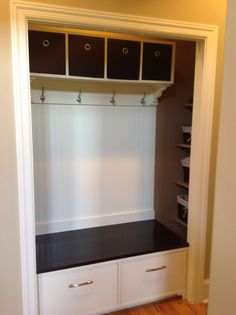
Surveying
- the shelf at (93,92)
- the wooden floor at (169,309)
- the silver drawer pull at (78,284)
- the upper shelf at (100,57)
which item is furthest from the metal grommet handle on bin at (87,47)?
the wooden floor at (169,309)

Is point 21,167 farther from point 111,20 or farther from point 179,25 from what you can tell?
point 179,25

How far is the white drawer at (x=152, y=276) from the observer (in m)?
2.13

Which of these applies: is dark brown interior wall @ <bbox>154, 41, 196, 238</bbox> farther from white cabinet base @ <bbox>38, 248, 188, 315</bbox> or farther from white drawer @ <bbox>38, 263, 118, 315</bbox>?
white drawer @ <bbox>38, 263, 118, 315</bbox>

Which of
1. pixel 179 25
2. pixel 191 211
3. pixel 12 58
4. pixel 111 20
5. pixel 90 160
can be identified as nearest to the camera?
pixel 12 58

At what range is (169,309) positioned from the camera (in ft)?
7.20

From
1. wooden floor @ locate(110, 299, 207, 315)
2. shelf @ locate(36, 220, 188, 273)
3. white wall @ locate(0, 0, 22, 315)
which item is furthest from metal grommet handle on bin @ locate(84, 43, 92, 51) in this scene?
wooden floor @ locate(110, 299, 207, 315)

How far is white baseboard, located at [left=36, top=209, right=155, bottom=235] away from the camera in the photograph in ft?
8.17

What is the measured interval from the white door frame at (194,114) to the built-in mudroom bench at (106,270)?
4.5 inches

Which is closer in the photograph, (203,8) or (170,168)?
(203,8)

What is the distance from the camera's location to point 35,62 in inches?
79.0

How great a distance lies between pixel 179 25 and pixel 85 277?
183cm

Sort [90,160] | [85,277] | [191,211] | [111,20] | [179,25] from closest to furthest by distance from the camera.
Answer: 1. [111,20]
2. [179,25]
3. [85,277]
4. [191,211]
5. [90,160]

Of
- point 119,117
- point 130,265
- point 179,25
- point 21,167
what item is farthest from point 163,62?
point 130,265

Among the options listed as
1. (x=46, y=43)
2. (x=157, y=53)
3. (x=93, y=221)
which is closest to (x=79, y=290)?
(x=93, y=221)
